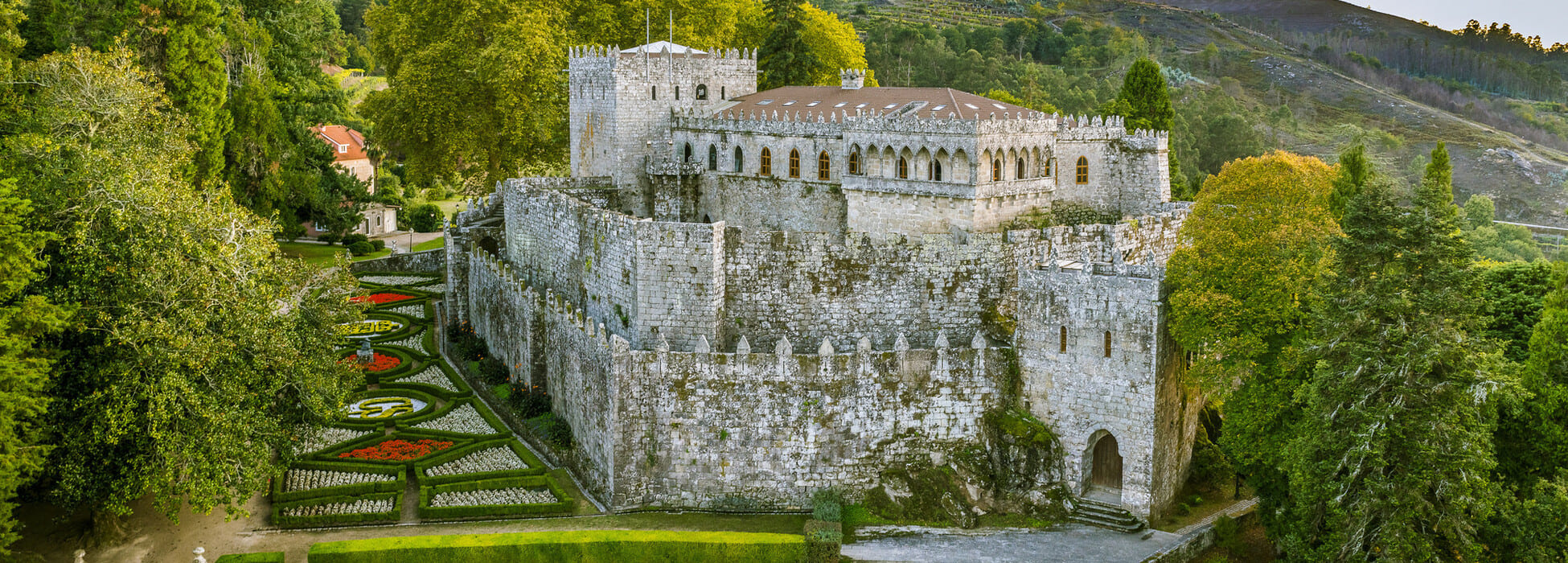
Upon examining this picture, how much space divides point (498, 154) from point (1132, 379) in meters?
40.6

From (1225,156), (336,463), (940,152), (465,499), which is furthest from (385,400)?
(1225,156)

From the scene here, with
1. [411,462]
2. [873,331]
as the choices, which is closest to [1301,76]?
[873,331]

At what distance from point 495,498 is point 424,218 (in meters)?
49.0

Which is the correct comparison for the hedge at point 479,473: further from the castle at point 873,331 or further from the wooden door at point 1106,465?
the wooden door at point 1106,465

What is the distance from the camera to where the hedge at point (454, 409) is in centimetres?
4151

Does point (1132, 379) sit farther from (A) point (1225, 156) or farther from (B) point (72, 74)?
(A) point (1225, 156)

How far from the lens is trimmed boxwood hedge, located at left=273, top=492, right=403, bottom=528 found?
34375 mm

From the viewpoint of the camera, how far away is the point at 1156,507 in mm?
35406

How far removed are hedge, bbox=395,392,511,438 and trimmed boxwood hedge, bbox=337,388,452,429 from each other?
143 mm

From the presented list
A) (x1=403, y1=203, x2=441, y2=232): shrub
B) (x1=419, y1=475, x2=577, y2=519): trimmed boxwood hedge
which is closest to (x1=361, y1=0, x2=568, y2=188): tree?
(x1=403, y1=203, x2=441, y2=232): shrub

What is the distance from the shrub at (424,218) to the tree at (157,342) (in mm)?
46015

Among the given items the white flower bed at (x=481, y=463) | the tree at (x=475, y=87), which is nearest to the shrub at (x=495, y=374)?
the white flower bed at (x=481, y=463)

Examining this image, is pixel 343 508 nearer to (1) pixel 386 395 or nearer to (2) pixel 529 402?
(2) pixel 529 402

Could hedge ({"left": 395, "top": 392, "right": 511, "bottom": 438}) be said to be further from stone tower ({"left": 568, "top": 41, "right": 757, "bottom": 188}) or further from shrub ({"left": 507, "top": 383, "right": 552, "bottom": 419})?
stone tower ({"left": 568, "top": 41, "right": 757, "bottom": 188})
